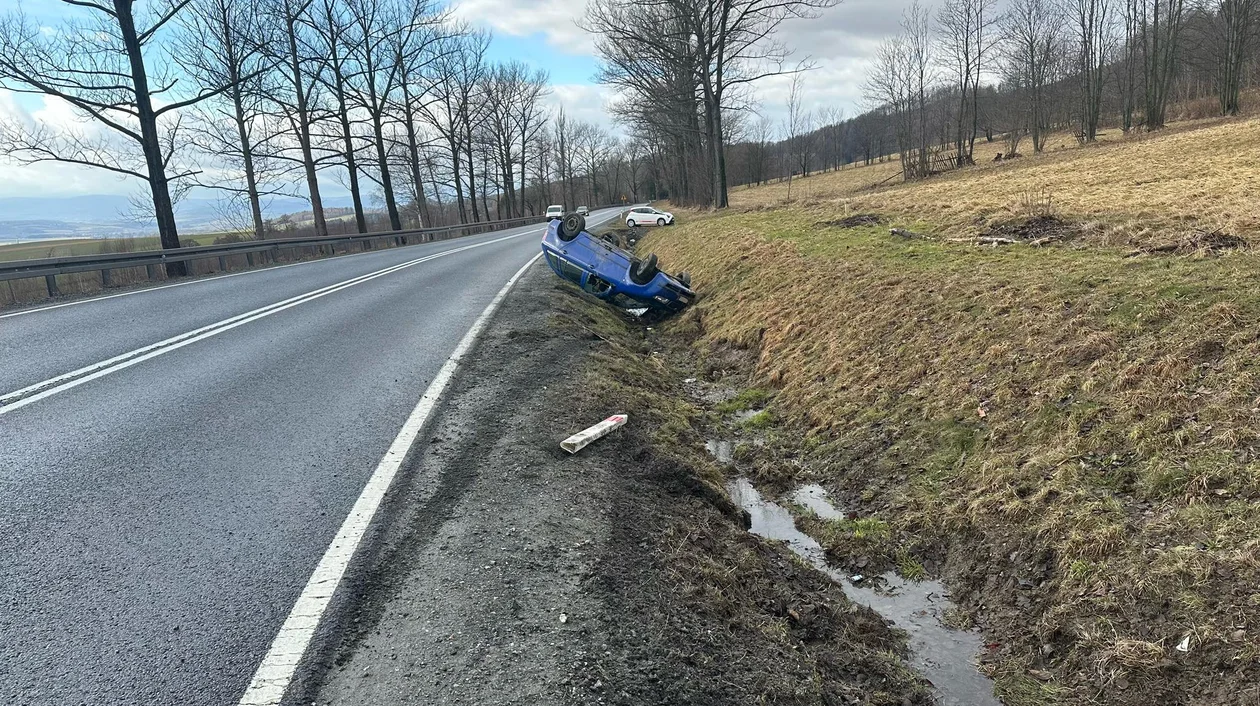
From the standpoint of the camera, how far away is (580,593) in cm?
289

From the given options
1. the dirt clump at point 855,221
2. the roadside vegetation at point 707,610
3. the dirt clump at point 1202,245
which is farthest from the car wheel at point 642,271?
the dirt clump at point 1202,245

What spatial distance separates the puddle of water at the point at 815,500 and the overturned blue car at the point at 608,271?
20.3 feet

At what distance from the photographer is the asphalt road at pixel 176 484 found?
239 cm

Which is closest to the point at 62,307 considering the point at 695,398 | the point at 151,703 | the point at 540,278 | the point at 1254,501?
the point at 540,278

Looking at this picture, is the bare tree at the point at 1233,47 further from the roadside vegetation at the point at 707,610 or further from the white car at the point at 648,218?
the roadside vegetation at the point at 707,610

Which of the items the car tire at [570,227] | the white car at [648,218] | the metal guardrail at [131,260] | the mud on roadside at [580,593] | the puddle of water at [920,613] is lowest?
the puddle of water at [920,613]

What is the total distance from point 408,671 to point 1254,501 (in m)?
4.02

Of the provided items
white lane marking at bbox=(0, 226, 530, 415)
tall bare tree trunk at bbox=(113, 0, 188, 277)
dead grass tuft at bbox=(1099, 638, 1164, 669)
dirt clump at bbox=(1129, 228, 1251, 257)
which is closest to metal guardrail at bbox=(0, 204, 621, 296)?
tall bare tree trunk at bbox=(113, 0, 188, 277)

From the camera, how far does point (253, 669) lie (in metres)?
2.31

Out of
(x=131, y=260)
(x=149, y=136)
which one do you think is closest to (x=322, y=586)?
(x=131, y=260)

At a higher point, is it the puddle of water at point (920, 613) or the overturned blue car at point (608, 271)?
the overturned blue car at point (608, 271)

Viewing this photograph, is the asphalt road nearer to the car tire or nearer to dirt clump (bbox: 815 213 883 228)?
the car tire

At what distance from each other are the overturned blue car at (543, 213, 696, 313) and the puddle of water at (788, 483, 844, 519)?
6.19 meters

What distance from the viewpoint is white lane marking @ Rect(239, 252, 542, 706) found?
7.37 ft
